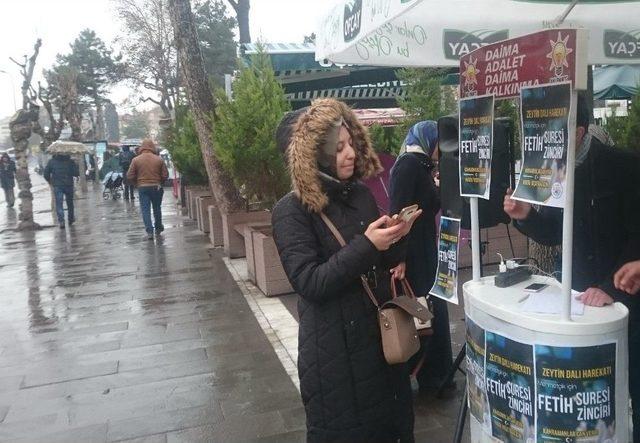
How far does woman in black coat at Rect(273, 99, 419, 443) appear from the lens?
7.34ft

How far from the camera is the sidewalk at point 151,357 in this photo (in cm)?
371

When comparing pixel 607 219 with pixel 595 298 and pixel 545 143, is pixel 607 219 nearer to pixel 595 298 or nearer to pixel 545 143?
pixel 595 298

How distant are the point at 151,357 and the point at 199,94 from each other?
18.9 ft

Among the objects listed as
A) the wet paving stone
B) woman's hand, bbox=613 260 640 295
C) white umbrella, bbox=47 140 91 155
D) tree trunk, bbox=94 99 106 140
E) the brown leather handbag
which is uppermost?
tree trunk, bbox=94 99 106 140

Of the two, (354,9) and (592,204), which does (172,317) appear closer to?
(354,9)

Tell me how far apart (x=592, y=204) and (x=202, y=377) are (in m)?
3.11

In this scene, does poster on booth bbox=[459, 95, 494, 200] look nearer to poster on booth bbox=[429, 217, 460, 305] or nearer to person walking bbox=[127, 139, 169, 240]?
poster on booth bbox=[429, 217, 460, 305]

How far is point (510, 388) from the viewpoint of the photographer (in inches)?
85.1

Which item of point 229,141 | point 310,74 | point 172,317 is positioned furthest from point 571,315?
point 310,74

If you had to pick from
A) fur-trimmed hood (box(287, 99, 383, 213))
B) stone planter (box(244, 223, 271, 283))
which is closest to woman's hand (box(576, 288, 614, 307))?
fur-trimmed hood (box(287, 99, 383, 213))

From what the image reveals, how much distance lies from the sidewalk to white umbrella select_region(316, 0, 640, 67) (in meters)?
2.33

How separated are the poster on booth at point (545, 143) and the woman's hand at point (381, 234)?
1.53ft

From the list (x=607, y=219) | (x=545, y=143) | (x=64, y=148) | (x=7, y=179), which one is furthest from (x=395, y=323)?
(x=7, y=179)

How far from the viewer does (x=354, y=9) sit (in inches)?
146
